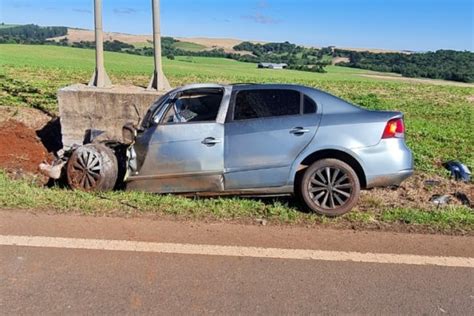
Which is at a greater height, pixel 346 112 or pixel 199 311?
pixel 346 112

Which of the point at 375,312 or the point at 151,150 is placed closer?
the point at 375,312

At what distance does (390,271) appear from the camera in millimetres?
4039

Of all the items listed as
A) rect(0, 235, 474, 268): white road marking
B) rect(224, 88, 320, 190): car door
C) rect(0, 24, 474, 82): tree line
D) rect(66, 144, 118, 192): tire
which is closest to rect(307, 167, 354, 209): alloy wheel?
rect(224, 88, 320, 190): car door

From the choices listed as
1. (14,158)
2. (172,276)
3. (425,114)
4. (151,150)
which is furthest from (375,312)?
(425,114)

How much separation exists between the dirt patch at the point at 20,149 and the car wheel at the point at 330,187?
14.9 feet

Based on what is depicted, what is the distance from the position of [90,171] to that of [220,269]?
2.95 meters

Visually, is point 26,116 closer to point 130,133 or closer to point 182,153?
point 130,133

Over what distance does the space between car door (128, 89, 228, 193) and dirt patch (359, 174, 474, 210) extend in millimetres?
1832

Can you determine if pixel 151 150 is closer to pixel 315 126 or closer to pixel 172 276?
pixel 315 126

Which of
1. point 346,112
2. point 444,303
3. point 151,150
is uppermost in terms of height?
point 346,112

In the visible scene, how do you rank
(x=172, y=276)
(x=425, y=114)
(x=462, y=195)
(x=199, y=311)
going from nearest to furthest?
(x=199, y=311) → (x=172, y=276) → (x=462, y=195) → (x=425, y=114)

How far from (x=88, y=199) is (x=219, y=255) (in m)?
2.07

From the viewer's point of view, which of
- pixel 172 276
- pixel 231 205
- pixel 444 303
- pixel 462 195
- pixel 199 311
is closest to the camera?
pixel 199 311

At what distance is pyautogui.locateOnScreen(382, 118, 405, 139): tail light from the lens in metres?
5.54
